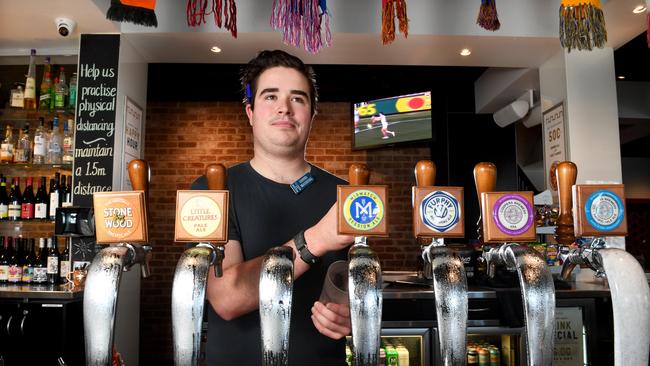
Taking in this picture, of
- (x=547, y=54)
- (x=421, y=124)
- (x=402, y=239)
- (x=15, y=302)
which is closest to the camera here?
(x=15, y=302)

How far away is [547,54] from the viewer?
142 inches

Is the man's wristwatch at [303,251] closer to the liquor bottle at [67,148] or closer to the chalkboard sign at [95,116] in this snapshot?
the chalkboard sign at [95,116]

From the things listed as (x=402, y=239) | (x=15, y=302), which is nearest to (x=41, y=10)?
(x=15, y=302)

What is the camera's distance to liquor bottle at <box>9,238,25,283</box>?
321 cm

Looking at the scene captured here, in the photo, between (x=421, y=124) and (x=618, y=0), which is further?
(x=421, y=124)

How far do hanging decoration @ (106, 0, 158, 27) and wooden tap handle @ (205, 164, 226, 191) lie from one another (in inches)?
53.2

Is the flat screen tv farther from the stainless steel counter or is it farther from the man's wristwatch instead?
the man's wristwatch

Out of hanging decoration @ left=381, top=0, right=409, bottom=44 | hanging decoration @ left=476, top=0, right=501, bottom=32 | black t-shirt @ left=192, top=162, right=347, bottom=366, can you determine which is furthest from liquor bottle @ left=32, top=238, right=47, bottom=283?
hanging decoration @ left=476, top=0, right=501, bottom=32

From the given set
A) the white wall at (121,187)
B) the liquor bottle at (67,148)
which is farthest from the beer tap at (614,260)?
the liquor bottle at (67,148)

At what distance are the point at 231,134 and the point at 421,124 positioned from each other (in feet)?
5.93

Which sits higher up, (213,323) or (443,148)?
(443,148)

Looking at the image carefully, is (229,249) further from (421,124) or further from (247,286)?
(421,124)

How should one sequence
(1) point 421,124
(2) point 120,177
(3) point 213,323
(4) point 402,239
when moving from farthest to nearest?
(4) point 402,239, (1) point 421,124, (2) point 120,177, (3) point 213,323

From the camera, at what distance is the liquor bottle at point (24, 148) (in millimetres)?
3355
